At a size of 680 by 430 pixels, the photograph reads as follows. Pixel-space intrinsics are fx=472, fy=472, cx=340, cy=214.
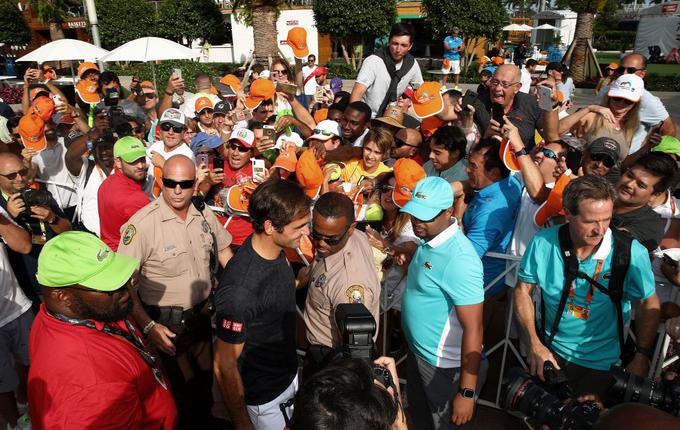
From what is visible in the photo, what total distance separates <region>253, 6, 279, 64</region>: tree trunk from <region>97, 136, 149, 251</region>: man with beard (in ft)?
53.2

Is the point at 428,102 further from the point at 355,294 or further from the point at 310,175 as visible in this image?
the point at 355,294

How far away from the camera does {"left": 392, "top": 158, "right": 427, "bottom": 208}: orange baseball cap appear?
12.5 feet

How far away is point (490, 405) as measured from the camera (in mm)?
3920

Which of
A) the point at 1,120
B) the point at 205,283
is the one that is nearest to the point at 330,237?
the point at 205,283

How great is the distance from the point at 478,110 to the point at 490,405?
3.01 meters

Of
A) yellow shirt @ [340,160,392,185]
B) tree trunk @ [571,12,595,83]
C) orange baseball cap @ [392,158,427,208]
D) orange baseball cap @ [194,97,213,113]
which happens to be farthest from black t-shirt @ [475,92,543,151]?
tree trunk @ [571,12,595,83]

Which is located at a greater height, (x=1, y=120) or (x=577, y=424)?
(x=1, y=120)

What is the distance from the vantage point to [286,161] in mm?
4418

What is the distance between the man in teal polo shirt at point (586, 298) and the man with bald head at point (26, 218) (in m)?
3.62

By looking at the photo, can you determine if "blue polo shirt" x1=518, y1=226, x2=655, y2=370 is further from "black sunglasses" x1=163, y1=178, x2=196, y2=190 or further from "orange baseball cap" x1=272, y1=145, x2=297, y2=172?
"black sunglasses" x1=163, y1=178, x2=196, y2=190

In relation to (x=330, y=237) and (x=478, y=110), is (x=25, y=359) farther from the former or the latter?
(x=478, y=110)

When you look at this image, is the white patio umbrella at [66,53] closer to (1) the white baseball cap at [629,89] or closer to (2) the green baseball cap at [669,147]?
(1) the white baseball cap at [629,89]

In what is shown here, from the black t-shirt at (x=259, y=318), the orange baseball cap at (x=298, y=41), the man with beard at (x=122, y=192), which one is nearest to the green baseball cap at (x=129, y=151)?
the man with beard at (x=122, y=192)

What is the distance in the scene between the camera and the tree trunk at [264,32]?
19188 millimetres
